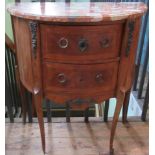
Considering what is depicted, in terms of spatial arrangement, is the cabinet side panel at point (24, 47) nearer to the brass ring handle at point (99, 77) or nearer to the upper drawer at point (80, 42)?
the upper drawer at point (80, 42)

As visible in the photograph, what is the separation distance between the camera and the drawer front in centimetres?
101

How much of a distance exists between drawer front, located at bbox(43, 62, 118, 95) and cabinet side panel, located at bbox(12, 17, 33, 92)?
0.28 ft

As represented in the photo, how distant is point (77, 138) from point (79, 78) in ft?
1.93

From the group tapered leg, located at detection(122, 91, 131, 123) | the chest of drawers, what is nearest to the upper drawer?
the chest of drawers

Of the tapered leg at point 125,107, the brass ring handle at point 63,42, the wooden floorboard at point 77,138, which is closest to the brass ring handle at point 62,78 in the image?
the brass ring handle at point 63,42

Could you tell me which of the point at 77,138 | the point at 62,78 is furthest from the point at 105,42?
the point at 77,138

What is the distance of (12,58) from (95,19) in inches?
31.9

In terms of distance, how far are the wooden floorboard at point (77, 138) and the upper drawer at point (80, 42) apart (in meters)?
0.64

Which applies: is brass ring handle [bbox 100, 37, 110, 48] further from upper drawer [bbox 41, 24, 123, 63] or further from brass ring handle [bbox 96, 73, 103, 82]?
brass ring handle [bbox 96, 73, 103, 82]

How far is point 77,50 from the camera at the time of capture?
0.96 meters

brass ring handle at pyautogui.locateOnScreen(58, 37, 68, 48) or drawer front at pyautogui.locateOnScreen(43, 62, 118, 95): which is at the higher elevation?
brass ring handle at pyautogui.locateOnScreen(58, 37, 68, 48)
